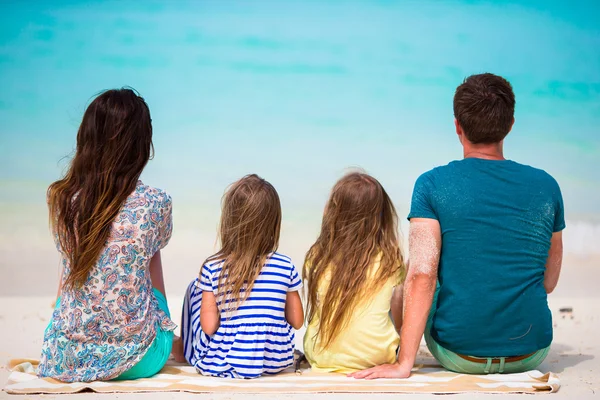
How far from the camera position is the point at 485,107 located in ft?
9.36

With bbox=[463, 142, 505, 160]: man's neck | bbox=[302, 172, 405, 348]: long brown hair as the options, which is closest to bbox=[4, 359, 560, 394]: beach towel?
bbox=[302, 172, 405, 348]: long brown hair

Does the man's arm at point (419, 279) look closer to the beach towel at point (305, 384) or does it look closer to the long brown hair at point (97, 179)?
the beach towel at point (305, 384)

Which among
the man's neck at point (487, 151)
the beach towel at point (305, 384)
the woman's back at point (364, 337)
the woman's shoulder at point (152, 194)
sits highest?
the man's neck at point (487, 151)

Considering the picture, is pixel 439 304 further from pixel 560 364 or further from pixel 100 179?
pixel 100 179

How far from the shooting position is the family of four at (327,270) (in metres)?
2.81

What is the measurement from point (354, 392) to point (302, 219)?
6.25 m

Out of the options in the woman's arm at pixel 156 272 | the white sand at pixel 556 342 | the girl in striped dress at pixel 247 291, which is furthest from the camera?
the woman's arm at pixel 156 272

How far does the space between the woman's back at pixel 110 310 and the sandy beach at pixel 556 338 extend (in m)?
0.18

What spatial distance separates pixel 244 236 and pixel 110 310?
2.02ft

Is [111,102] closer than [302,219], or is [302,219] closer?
[111,102]

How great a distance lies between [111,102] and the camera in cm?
283

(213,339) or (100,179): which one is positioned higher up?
(100,179)

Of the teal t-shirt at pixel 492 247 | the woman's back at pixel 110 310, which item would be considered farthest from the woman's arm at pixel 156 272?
the teal t-shirt at pixel 492 247

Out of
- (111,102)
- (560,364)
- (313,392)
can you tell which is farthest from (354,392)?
(111,102)
